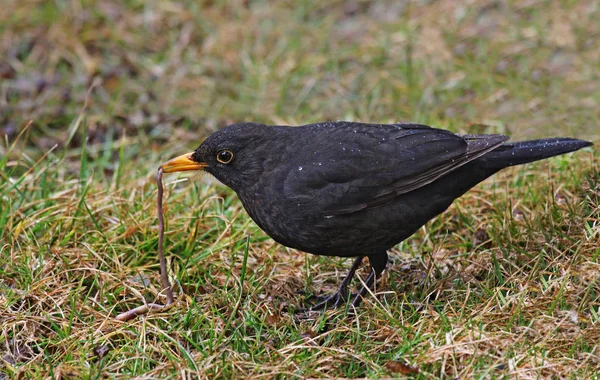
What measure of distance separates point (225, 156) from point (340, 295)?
1110 mm

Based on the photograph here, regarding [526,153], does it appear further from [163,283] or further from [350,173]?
[163,283]

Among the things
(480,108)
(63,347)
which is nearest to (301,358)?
(63,347)

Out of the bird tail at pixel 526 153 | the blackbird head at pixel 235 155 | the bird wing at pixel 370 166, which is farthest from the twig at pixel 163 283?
the bird tail at pixel 526 153

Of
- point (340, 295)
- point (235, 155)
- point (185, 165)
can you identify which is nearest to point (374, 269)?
point (340, 295)

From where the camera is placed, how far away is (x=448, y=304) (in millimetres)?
4461

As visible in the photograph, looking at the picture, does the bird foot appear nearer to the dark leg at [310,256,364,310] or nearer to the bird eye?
the dark leg at [310,256,364,310]

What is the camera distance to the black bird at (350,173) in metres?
4.54

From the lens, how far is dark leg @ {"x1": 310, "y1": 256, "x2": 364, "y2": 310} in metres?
4.89

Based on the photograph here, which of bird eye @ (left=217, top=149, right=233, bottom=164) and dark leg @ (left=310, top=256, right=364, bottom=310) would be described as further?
dark leg @ (left=310, top=256, right=364, bottom=310)

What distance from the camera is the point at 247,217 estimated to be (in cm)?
570

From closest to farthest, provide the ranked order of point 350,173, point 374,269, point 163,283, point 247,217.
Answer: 1. point 350,173
2. point 163,283
3. point 374,269
4. point 247,217

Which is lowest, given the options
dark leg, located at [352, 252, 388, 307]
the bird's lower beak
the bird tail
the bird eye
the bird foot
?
the bird foot

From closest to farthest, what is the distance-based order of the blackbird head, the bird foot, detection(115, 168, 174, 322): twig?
detection(115, 168, 174, 322): twig
the blackbird head
the bird foot

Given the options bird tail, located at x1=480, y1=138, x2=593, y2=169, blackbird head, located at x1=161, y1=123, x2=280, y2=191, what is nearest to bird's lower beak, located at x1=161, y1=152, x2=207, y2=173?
blackbird head, located at x1=161, y1=123, x2=280, y2=191
